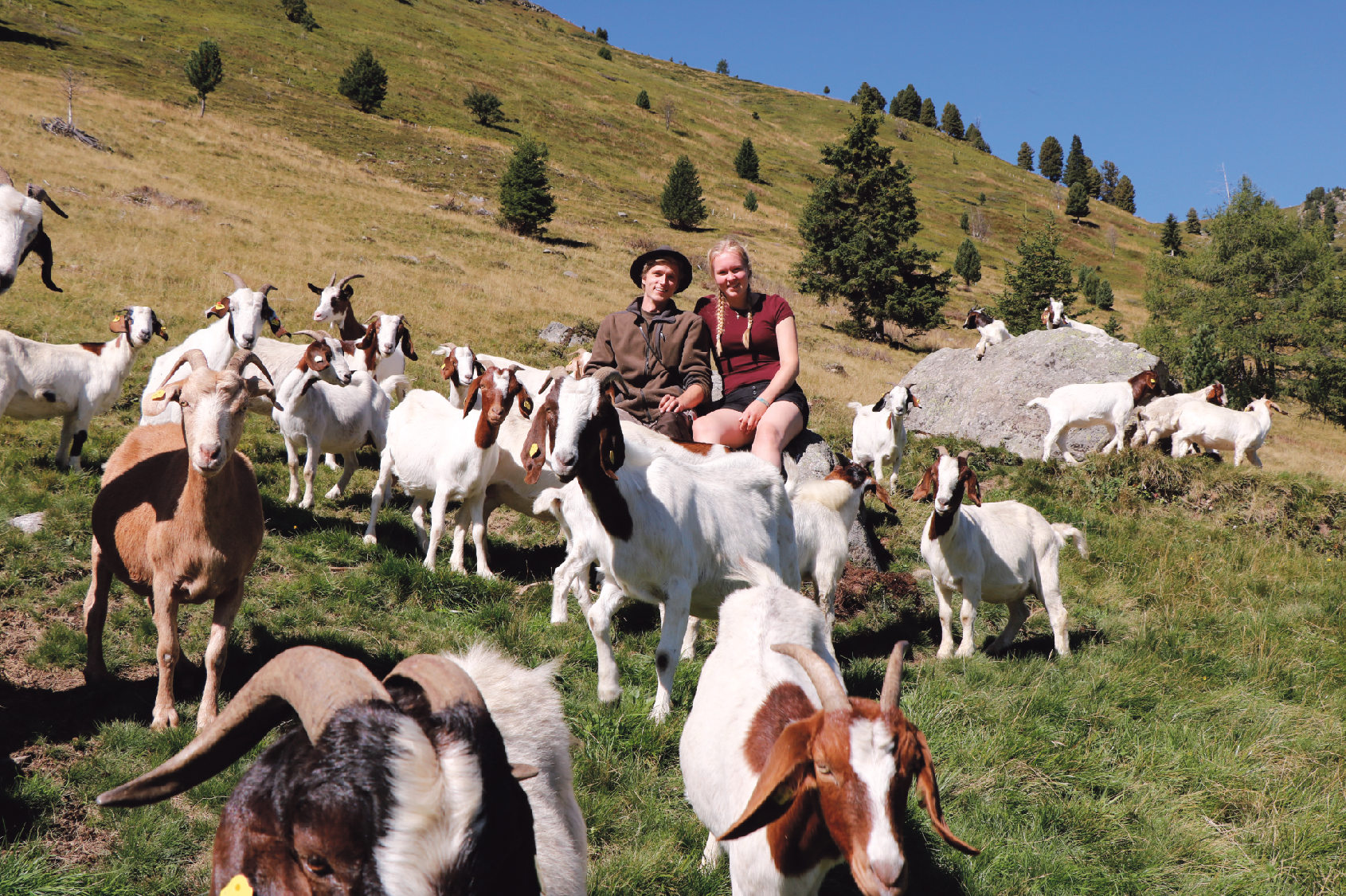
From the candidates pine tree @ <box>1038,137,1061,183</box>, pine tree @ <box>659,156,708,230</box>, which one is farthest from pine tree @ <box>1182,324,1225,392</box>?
pine tree @ <box>1038,137,1061,183</box>

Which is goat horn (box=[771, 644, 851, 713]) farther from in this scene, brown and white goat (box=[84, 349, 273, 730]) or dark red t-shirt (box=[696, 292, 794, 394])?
dark red t-shirt (box=[696, 292, 794, 394])

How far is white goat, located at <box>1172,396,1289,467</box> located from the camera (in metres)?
15.5

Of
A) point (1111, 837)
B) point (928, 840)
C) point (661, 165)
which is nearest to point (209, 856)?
point (928, 840)

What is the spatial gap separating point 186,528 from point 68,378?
6.10 metres

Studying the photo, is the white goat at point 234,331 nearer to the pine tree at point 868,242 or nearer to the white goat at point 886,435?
the white goat at point 886,435

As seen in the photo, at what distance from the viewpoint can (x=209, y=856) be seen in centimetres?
366

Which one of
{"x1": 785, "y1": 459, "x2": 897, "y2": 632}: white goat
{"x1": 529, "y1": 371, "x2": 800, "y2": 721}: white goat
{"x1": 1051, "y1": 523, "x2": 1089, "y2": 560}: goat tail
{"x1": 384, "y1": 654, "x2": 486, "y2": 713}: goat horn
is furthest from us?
{"x1": 1051, "y1": 523, "x2": 1089, "y2": 560}: goat tail

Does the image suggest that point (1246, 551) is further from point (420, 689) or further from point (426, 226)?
point (426, 226)

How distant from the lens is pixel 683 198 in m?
53.6

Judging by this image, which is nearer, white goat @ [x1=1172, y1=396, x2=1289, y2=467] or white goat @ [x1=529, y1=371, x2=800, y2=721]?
white goat @ [x1=529, y1=371, x2=800, y2=721]

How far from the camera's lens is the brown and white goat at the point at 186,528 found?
4.52 metres

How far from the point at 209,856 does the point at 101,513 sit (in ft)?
8.19

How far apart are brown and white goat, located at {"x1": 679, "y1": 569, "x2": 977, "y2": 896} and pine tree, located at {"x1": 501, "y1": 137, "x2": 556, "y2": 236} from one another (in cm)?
3886

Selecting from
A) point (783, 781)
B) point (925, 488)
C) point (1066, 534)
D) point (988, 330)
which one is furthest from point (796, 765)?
point (988, 330)
